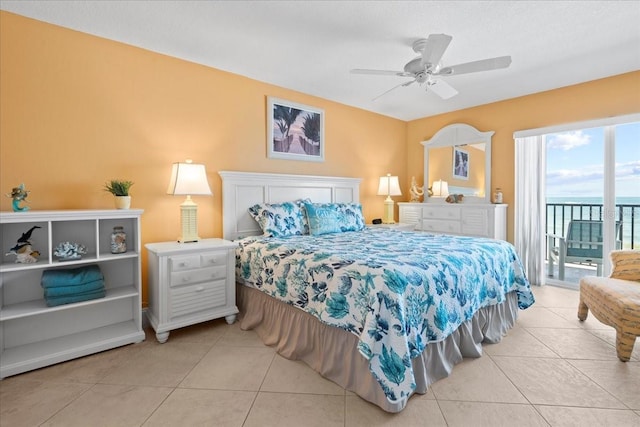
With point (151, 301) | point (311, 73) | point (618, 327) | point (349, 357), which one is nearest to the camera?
point (349, 357)

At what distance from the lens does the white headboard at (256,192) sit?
10.8 feet

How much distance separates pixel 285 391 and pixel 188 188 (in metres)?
1.85

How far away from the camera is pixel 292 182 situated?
12.4ft

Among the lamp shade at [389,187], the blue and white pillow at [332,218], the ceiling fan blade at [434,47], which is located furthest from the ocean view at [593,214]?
the ceiling fan blade at [434,47]

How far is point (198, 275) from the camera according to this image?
103 inches

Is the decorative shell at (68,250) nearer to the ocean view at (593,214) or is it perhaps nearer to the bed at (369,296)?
the bed at (369,296)

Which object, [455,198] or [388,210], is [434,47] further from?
[455,198]

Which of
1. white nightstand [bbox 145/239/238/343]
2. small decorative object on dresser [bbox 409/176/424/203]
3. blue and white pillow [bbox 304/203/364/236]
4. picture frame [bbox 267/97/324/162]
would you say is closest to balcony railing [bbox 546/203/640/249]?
small decorative object on dresser [bbox 409/176/424/203]

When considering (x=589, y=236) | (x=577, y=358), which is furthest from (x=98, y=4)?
(x=589, y=236)

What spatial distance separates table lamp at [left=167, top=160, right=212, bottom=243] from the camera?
9.00 feet

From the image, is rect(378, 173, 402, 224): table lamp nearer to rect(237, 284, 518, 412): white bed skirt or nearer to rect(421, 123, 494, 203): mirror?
rect(421, 123, 494, 203): mirror

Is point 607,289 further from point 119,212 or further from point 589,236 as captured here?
point 119,212

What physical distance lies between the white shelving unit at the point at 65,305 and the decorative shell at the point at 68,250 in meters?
0.05

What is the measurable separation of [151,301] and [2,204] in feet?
4.17
